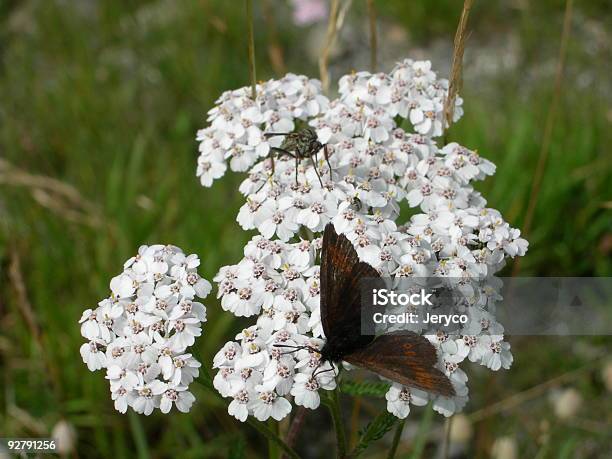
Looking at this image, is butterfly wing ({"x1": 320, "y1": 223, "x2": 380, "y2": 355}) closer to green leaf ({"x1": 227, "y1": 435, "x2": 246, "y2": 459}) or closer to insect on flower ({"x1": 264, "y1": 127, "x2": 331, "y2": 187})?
insect on flower ({"x1": 264, "y1": 127, "x2": 331, "y2": 187})

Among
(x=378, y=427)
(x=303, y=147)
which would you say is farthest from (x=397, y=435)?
(x=303, y=147)

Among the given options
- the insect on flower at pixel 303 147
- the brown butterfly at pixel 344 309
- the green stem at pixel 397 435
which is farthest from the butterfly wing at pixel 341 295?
the insect on flower at pixel 303 147

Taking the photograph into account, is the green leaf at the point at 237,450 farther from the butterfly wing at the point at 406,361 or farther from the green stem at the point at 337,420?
the butterfly wing at the point at 406,361

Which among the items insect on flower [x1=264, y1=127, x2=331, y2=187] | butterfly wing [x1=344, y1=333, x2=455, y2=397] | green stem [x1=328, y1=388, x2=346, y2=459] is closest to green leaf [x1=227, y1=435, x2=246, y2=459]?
green stem [x1=328, y1=388, x2=346, y2=459]

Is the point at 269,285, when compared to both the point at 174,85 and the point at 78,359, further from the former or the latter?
the point at 174,85

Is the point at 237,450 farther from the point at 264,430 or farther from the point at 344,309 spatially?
the point at 344,309

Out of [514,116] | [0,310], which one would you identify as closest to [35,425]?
[0,310]

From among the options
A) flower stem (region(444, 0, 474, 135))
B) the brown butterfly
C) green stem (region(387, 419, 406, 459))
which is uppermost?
flower stem (region(444, 0, 474, 135))
